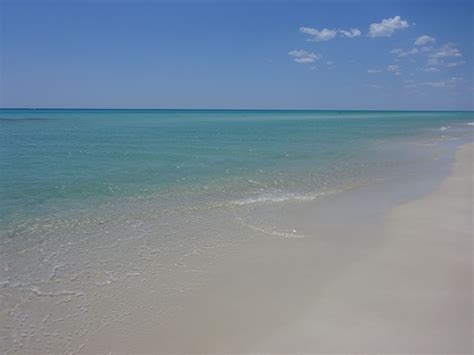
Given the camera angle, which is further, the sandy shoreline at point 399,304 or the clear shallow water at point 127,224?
the clear shallow water at point 127,224

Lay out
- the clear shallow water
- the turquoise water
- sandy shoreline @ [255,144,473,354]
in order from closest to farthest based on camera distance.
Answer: sandy shoreline @ [255,144,473,354] → the clear shallow water → the turquoise water

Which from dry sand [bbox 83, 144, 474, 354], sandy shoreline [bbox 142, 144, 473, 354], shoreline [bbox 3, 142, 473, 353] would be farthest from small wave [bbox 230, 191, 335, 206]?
sandy shoreline [bbox 142, 144, 473, 354]

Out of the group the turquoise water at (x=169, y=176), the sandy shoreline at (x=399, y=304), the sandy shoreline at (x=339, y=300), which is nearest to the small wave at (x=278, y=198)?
the turquoise water at (x=169, y=176)

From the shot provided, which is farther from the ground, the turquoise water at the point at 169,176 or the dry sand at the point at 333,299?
the turquoise water at the point at 169,176

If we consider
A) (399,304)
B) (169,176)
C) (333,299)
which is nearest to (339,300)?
(333,299)

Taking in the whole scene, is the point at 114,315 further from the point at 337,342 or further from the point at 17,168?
the point at 17,168

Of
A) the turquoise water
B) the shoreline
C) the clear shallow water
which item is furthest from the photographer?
the turquoise water

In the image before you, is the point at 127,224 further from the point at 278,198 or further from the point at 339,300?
the point at 339,300

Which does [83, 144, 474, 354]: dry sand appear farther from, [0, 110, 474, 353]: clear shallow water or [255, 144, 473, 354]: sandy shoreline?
[0, 110, 474, 353]: clear shallow water

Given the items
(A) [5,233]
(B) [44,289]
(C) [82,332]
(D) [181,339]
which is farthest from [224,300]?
(A) [5,233]

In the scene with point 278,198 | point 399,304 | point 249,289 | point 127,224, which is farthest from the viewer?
point 278,198

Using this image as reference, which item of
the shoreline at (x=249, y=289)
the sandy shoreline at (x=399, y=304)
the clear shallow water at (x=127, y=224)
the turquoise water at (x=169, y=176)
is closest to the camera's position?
the sandy shoreline at (x=399, y=304)

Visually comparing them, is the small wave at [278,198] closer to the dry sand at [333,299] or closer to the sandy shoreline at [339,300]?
the dry sand at [333,299]

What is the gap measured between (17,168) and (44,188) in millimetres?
4177
